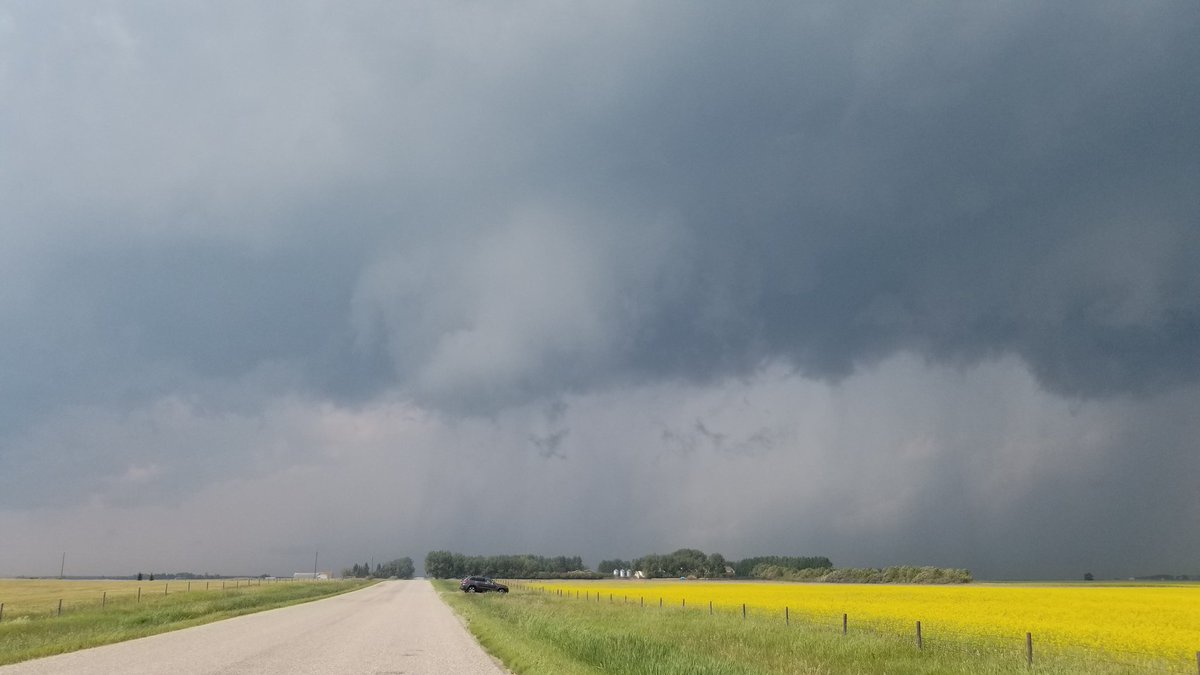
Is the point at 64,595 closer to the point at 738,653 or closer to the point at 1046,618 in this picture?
the point at 738,653

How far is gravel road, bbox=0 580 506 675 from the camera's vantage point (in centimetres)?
1781

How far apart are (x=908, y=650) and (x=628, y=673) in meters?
11.8

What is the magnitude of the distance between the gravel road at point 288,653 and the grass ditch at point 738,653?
161 cm

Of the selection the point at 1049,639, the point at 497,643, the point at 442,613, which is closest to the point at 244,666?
the point at 497,643

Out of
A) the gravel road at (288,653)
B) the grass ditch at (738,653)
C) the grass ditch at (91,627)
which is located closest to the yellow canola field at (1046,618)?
the grass ditch at (738,653)

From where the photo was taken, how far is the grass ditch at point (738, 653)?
18.5 metres

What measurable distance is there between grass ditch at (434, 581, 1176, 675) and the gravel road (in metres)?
1.61

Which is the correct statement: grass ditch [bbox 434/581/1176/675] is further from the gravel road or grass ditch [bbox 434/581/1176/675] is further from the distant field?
the distant field

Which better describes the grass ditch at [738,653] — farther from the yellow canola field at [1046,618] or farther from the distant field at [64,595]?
the distant field at [64,595]

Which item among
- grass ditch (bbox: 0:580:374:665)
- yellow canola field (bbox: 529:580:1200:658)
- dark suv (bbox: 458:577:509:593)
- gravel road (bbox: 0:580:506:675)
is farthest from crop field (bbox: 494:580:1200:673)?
dark suv (bbox: 458:577:509:593)

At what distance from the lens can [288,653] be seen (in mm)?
21297

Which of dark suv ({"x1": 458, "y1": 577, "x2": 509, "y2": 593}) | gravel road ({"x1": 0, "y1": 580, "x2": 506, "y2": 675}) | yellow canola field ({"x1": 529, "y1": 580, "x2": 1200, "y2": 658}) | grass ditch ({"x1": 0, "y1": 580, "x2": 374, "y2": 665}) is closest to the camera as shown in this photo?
gravel road ({"x1": 0, "y1": 580, "x2": 506, "y2": 675})

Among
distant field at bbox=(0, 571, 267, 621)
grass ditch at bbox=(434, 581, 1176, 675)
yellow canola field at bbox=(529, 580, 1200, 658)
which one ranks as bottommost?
distant field at bbox=(0, 571, 267, 621)

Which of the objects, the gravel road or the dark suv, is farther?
the dark suv
